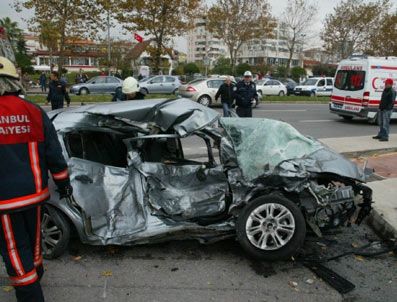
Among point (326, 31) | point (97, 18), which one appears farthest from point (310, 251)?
point (326, 31)

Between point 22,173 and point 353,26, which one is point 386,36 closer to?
point 353,26

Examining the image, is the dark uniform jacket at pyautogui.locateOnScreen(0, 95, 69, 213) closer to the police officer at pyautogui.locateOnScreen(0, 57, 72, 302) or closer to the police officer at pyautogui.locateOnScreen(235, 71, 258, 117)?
the police officer at pyautogui.locateOnScreen(0, 57, 72, 302)

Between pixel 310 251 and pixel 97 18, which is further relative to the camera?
pixel 97 18

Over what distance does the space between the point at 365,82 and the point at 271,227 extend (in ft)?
34.8

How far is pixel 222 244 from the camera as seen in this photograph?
3.93 meters

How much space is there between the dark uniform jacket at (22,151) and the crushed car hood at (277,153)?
1746 millimetres

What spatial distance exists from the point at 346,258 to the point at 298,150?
113cm

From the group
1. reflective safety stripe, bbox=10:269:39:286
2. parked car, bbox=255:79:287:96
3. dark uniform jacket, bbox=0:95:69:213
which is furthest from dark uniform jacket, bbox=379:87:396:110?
parked car, bbox=255:79:287:96

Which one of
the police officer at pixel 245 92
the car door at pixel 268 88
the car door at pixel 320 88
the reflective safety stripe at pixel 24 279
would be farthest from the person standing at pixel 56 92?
the car door at pixel 320 88

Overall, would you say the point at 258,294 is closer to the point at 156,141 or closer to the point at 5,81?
the point at 156,141

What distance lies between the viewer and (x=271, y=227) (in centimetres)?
353

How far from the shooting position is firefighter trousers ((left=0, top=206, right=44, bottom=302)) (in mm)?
2498

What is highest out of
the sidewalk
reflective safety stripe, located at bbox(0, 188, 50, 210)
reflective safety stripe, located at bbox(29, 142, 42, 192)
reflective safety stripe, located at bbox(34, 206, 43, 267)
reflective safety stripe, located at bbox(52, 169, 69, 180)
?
reflective safety stripe, located at bbox(29, 142, 42, 192)

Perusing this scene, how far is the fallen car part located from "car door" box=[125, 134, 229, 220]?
0.97 metres
